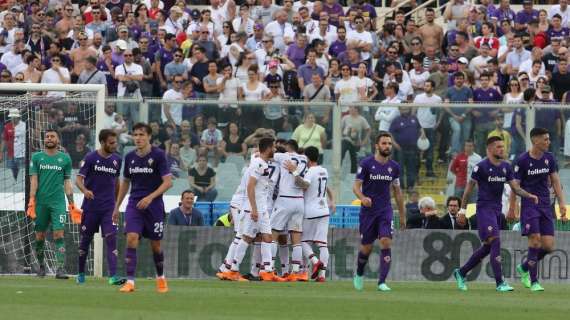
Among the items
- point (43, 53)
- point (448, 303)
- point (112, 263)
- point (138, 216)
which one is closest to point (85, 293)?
point (138, 216)

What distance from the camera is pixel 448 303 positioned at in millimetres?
16516

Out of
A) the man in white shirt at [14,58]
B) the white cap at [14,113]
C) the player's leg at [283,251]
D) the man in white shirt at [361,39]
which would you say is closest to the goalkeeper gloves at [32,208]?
the white cap at [14,113]

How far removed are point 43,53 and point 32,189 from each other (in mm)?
9575

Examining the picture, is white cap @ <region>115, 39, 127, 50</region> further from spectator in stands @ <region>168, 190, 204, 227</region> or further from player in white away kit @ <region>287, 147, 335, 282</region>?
player in white away kit @ <region>287, 147, 335, 282</region>

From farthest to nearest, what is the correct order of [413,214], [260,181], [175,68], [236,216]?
1. [175,68]
2. [413,214]
3. [236,216]
4. [260,181]

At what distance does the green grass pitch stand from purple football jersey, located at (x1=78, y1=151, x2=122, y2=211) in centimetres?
113

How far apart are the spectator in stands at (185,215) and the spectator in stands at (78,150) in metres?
1.81

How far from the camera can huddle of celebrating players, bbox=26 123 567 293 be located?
58.7 feet

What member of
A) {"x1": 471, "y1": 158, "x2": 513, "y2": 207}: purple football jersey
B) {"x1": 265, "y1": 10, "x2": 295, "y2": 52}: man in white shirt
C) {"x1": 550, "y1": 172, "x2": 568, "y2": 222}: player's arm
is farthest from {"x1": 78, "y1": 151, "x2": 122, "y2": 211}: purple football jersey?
{"x1": 265, "y1": 10, "x2": 295, "y2": 52}: man in white shirt

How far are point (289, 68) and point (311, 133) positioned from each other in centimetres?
399

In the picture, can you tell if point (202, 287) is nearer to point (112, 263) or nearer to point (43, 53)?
point (112, 263)

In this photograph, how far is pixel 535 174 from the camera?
778 inches

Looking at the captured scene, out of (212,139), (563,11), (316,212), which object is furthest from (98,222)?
(563,11)

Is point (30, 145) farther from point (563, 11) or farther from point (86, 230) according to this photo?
point (563, 11)
